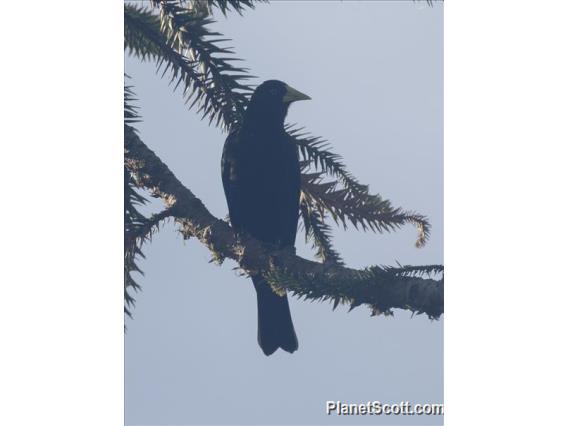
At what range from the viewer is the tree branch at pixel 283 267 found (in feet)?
7.06

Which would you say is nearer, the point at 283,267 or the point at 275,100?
the point at 283,267

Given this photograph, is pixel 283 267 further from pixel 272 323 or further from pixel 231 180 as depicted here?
pixel 231 180

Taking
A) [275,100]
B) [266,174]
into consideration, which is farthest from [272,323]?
[275,100]

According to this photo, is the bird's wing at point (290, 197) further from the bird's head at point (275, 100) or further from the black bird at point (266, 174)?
the bird's head at point (275, 100)

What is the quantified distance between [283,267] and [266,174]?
5.06 ft

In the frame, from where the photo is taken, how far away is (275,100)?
13.7 ft

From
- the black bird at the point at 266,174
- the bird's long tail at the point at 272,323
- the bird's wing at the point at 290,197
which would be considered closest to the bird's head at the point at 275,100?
the black bird at the point at 266,174

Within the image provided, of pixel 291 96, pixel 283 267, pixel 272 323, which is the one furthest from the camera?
pixel 291 96
